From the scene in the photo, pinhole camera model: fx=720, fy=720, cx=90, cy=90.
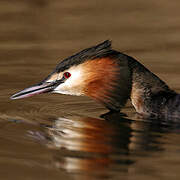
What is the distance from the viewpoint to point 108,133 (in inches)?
307

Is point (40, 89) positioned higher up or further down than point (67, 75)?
further down

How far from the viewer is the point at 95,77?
8.62 metres

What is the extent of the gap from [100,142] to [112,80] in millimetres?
1276

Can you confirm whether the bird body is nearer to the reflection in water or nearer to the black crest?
the black crest

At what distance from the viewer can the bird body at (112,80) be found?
8.43m

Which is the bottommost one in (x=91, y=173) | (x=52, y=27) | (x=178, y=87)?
(x=91, y=173)

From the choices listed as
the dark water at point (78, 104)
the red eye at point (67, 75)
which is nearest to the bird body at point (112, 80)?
the red eye at point (67, 75)

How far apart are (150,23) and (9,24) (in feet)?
8.89

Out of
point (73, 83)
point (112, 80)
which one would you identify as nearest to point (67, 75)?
point (73, 83)

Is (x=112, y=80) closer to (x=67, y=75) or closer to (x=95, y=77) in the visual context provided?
(x=95, y=77)

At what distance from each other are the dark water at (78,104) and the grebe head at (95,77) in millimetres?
269

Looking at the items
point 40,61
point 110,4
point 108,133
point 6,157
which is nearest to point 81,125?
point 108,133

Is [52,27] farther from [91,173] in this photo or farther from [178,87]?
[91,173]

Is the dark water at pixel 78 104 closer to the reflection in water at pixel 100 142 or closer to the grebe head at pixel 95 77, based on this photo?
the reflection in water at pixel 100 142
